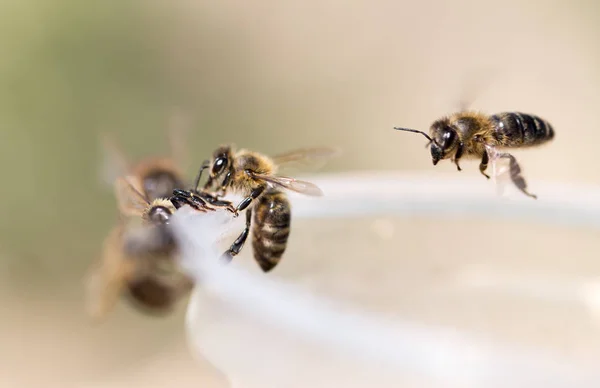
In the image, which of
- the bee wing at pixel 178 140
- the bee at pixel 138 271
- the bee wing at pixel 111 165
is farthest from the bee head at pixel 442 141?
the bee wing at pixel 111 165

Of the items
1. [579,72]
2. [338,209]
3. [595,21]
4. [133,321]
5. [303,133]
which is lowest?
[338,209]

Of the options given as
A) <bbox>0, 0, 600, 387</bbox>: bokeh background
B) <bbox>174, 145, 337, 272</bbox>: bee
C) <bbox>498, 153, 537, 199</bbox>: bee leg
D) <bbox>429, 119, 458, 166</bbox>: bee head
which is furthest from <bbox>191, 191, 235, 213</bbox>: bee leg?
<bbox>0, 0, 600, 387</bbox>: bokeh background

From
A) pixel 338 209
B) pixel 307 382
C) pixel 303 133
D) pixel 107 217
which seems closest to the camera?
pixel 307 382

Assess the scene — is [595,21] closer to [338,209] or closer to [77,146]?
[77,146]

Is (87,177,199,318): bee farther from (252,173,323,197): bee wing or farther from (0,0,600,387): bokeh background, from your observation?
(0,0,600,387): bokeh background

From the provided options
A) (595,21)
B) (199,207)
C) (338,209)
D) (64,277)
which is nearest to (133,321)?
(64,277)
